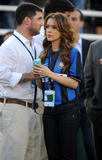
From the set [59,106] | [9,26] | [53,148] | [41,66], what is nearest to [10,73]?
[41,66]

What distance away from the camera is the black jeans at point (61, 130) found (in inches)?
213

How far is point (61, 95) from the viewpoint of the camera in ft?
17.8

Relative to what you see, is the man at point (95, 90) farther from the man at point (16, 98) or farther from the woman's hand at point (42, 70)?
the man at point (16, 98)

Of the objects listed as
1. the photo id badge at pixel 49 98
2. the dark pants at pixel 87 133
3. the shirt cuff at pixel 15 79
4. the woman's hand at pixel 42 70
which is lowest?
the dark pants at pixel 87 133

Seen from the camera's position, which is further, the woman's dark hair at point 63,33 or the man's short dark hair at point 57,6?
the man's short dark hair at point 57,6

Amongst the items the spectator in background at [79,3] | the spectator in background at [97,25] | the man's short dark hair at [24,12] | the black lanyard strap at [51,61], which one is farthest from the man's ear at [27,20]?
the spectator in background at [97,25]

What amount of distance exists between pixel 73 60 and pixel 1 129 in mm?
1191

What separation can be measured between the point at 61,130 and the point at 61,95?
416 millimetres

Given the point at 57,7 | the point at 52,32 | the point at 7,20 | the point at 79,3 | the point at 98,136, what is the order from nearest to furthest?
the point at 98,136 < the point at 52,32 < the point at 57,7 < the point at 79,3 < the point at 7,20

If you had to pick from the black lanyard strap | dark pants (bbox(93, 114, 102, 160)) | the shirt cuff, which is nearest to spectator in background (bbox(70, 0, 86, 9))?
the black lanyard strap

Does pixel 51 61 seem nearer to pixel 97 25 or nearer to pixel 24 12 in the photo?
pixel 24 12

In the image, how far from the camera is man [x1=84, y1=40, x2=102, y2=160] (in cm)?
513

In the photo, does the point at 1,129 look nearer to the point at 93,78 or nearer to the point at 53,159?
the point at 53,159

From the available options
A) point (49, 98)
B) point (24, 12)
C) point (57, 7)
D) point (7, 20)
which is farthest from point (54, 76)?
point (7, 20)
